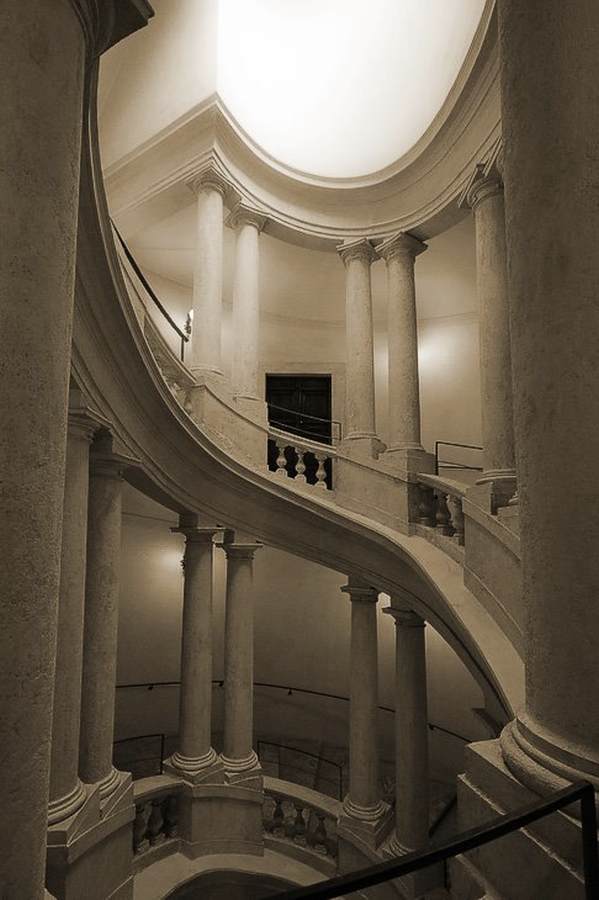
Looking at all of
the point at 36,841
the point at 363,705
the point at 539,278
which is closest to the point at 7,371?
the point at 36,841

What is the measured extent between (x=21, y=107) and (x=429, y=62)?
910 centimetres

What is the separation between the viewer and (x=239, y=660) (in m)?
7.69

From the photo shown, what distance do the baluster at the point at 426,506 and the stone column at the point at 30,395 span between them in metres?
6.01

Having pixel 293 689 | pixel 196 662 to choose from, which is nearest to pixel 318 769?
pixel 293 689

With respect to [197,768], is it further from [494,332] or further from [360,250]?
[360,250]

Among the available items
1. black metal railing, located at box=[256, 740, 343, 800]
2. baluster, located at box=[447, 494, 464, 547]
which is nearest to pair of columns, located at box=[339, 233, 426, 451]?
baluster, located at box=[447, 494, 464, 547]

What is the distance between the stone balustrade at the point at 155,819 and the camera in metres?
6.56

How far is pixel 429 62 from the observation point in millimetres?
8961

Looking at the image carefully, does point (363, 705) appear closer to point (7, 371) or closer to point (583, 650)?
point (583, 650)

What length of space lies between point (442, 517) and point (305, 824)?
4588 millimetres

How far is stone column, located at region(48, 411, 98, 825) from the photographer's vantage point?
413 centimetres

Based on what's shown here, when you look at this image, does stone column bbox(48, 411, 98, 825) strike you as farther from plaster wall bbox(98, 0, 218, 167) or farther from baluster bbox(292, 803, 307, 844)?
plaster wall bbox(98, 0, 218, 167)

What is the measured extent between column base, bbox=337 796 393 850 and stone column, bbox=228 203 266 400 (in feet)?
17.8

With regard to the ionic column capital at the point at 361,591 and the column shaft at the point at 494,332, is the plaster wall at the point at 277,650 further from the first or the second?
the column shaft at the point at 494,332
